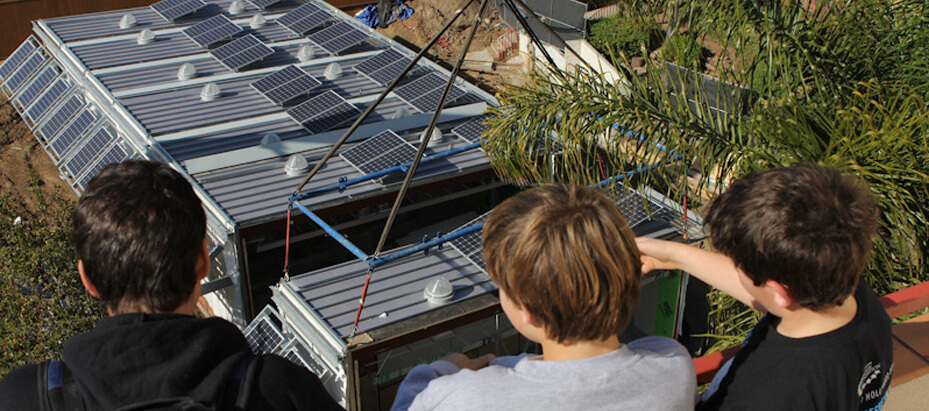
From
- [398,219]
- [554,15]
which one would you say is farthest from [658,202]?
[554,15]

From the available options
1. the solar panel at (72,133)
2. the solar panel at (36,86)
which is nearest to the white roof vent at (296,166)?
the solar panel at (72,133)

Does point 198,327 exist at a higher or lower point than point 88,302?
higher

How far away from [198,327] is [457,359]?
3.38 feet

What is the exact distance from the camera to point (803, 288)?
9.75 feet

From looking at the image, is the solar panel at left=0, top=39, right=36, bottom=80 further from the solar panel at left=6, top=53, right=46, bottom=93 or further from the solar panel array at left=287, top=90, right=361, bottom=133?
the solar panel array at left=287, top=90, right=361, bottom=133

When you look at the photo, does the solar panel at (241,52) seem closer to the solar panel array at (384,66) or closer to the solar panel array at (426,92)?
the solar panel array at (384,66)

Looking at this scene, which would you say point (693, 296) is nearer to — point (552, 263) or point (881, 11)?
point (881, 11)

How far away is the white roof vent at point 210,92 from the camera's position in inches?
625

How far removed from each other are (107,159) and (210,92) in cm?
259

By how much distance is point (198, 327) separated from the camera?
281 centimetres

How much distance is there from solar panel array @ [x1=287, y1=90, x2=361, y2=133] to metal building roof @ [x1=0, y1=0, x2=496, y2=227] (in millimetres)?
167

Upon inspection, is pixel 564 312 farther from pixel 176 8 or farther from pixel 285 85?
pixel 176 8

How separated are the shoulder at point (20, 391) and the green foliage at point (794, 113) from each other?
5.44 metres

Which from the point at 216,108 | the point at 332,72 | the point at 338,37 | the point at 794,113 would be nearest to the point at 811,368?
the point at 794,113
